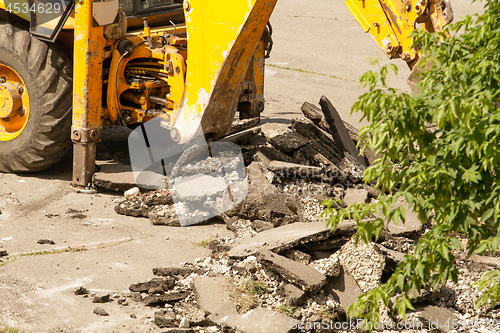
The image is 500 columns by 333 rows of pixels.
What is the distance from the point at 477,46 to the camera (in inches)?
90.5

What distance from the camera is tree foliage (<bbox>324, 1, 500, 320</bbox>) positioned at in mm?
1985

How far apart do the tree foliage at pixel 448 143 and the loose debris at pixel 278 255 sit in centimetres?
138

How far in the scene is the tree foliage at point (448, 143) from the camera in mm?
1985

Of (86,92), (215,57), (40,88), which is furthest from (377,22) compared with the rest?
(40,88)

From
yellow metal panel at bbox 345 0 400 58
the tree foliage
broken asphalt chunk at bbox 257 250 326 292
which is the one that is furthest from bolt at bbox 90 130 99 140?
the tree foliage

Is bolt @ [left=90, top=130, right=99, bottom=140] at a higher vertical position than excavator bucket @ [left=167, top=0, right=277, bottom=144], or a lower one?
lower

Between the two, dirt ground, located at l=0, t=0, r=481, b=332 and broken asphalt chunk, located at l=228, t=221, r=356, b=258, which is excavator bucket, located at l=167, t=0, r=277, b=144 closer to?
dirt ground, located at l=0, t=0, r=481, b=332

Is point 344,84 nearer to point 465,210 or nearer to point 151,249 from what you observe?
point 151,249

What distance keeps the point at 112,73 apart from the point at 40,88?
83 centimetres

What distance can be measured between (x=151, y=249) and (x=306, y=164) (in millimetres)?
2089

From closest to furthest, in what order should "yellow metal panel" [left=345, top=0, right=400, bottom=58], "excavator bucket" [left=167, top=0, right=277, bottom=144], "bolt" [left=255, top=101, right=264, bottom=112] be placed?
"yellow metal panel" [left=345, top=0, right=400, bottom=58]
"excavator bucket" [left=167, top=0, right=277, bottom=144]
"bolt" [left=255, top=101, right=264, bottom=112]

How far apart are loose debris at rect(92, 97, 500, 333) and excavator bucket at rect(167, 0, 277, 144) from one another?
1.33 ft

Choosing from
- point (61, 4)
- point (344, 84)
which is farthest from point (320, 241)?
point (344, 84)

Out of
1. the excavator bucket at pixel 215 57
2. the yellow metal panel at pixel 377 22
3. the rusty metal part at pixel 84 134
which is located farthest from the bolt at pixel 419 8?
the rusty metal part at pixel 84 134
